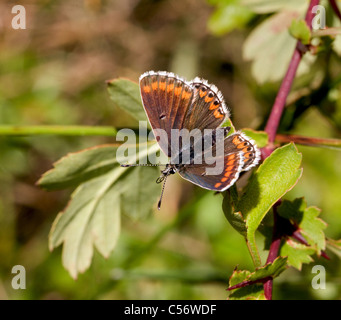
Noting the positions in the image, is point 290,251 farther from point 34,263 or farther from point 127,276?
point 34,263

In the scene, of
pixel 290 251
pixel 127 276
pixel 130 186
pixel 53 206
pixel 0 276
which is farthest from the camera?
pixel 53 206

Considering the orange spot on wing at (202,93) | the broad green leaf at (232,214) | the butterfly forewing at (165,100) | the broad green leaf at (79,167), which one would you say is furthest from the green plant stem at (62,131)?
the broad green leaf at (232,214)

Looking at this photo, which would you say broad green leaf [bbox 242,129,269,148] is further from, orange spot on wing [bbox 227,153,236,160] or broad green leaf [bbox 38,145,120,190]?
broad green leaf [bbox 38,145,120,190]

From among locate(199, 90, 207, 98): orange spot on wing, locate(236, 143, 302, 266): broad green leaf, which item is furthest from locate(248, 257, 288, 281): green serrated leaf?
locate(199, 90, 207, 98): orange spot on wing

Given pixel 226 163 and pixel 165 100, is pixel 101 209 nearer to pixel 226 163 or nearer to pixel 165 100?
pixel 165 100

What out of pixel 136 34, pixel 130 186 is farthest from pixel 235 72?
pixel 130 186

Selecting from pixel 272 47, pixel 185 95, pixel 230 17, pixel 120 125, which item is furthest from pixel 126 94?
pixel 120 125

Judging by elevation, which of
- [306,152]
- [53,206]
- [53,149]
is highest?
[53,149]
